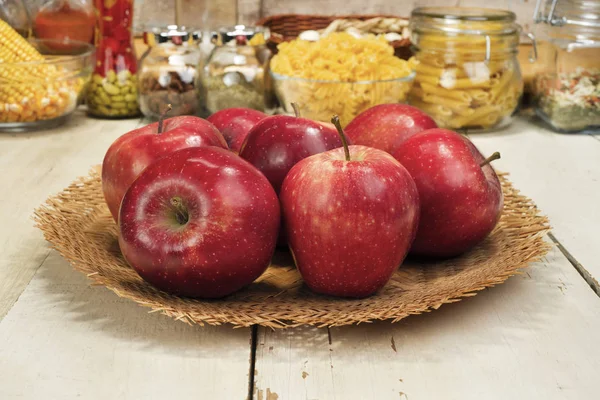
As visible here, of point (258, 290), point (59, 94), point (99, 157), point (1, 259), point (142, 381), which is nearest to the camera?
point (142, 381)

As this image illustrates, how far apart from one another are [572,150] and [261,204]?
33.4 inches

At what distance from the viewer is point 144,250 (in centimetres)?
64

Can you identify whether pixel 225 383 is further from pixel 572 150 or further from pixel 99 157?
pixel 572 150

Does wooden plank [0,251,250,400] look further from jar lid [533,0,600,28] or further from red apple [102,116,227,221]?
jar lid [533,0,600,28]

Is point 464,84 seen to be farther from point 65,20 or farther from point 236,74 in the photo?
point 65,20

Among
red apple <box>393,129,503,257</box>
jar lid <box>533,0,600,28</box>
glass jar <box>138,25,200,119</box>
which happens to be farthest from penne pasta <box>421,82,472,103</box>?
red apple <box>393,129,503,257</box>

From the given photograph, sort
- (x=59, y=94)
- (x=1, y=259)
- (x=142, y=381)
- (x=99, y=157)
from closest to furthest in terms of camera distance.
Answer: (x=142, y=381) → (x=1, y=259) → (x=99, y=157) → (x=59, y=94)

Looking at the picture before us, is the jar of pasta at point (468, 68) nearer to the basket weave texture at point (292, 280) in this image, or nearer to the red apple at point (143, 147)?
the basket weave texture at point (292, 280)

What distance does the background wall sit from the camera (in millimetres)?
1735

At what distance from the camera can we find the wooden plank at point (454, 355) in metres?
0.57

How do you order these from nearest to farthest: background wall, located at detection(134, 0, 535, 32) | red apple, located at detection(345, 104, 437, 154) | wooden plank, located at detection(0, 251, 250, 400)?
wooden plank, located at detection(0, 251, 250, 400)
red apple, located at detection(345, 104, 437, 154)
background wall, located at detection(134, 0, 535, 32)

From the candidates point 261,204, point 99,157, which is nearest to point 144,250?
point 261,204

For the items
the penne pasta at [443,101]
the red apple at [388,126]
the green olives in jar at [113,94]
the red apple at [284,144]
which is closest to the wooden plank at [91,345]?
the red apple at [284,144]

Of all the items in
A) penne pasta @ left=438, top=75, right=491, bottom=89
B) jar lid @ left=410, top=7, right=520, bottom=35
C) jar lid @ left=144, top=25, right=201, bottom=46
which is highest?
jar lid @ left=410, top=7, right=520, bottom=35
